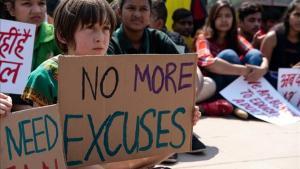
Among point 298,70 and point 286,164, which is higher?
point 298,70

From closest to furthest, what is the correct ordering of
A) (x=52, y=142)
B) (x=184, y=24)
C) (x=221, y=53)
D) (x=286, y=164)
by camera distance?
1. (x=52, y=142)
2. (x=286, y=164)
3. (x=221, y=53)
4. (x=184, y=24)

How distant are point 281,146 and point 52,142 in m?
2.04

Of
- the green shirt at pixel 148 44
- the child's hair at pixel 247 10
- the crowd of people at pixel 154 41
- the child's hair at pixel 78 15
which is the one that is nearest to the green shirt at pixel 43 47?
the crowd of people at pixel 154 41

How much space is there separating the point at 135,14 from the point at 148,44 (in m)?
0.24

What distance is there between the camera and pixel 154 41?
308cm

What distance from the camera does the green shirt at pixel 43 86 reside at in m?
1.94

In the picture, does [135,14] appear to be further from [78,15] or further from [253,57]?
[253,57]

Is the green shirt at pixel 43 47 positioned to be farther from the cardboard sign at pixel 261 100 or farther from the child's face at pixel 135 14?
the cardboard sign at pixel 261 100

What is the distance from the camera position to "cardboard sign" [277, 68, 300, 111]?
4402 millimetres

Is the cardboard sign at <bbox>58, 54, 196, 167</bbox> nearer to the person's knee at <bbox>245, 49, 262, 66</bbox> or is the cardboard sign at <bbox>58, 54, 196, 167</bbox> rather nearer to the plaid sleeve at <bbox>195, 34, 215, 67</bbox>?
the plaid sleeve at <bbox>195, 34, 215, 67</bbox>

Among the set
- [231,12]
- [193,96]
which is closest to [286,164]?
[193,96]

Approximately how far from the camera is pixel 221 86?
4.41 metres

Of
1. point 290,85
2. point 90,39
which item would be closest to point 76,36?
point 90,39

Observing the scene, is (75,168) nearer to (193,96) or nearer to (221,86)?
(193,96)
